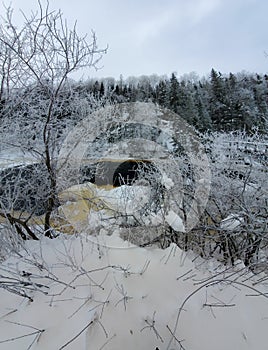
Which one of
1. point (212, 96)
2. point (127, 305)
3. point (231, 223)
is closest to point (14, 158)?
point (231, 223)

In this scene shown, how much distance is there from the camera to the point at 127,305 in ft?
6.46

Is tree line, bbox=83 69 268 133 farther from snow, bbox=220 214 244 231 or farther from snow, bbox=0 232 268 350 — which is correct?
snow, bbox=0 232 268 350

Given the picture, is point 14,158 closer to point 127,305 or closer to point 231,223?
point 231,223

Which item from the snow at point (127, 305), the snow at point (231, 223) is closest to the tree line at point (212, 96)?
the snow at point (231, 223)

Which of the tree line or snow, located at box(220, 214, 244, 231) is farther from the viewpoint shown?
the tree line

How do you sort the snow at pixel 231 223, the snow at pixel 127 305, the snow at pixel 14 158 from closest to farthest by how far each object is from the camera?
the snow at pixel 127 305 → the snow at pixel 231 223 → the snow at pixel 14 158

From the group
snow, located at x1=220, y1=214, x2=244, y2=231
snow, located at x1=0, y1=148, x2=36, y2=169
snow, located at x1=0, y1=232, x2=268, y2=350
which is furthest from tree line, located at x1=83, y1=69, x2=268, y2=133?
snow, located at x1=0, y1=232, x2=268, y2=350

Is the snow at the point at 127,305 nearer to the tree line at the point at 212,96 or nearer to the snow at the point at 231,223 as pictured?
the snow at the point at 231,223

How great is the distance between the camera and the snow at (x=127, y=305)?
1758mm

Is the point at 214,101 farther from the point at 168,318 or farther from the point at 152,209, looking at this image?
the point at 168,318

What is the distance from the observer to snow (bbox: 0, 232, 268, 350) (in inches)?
69.2

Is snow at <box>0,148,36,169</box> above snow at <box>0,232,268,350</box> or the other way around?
above

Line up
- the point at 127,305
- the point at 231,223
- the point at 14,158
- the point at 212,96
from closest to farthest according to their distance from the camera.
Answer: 1. the point at 127,305
2. the point at 231,223
3. the point at 14,158
4. the point at 212,96

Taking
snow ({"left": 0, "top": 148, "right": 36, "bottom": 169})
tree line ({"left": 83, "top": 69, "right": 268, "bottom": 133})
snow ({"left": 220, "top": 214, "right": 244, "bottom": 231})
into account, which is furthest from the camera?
tree line ({"left": 83, "top": 69, "right": 268, "bottom": 133})
